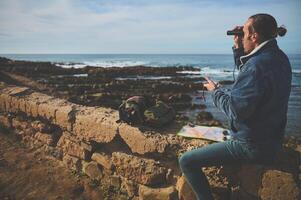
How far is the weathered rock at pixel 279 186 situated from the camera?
98.7 inches

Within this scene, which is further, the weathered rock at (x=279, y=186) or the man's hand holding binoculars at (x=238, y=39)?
the man's hand holding binoculars at (x=238, y=39)

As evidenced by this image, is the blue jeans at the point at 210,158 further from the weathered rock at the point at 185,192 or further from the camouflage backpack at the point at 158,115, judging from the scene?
the camouflage backpack at the point at 158,115

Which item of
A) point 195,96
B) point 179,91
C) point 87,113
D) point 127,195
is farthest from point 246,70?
point 179,91

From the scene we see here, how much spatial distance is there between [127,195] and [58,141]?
1.64 meters

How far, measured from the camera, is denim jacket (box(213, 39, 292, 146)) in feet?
7.08

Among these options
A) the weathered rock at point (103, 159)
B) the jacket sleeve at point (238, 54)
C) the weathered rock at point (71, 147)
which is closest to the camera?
the jacket sleeve at point (238, 54)

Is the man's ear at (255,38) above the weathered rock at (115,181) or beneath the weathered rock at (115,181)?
above

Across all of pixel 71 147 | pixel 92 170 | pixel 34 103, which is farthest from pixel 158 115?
pixel 34 103

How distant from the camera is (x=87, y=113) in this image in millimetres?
4172

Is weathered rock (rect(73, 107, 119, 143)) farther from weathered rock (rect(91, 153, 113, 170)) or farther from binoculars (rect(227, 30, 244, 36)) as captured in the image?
binoculars (rect(227, 30, 244, 36))

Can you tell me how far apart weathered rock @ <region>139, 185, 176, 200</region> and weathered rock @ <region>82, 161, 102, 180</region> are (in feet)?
2.67

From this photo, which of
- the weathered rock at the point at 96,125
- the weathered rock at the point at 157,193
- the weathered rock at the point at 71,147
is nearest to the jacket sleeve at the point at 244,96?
the weathered rock at the point at 157,193

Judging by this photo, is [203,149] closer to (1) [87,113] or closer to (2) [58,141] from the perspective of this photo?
(1) [87,113]

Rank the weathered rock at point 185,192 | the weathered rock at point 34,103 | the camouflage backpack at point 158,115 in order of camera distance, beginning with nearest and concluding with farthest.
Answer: the weathered rock at point 185,192 → the camouflage backpack at point 158,115 → the weathered rock at point 34,103
